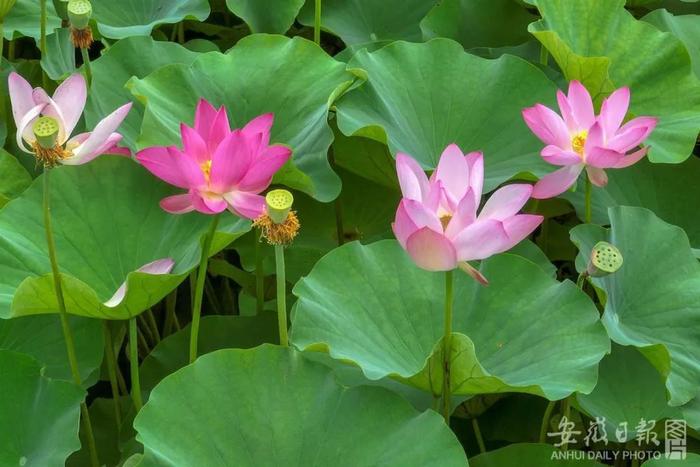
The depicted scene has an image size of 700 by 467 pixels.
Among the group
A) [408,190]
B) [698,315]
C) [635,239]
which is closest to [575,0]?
[635,239]

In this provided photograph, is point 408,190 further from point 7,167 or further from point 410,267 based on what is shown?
point 7,167

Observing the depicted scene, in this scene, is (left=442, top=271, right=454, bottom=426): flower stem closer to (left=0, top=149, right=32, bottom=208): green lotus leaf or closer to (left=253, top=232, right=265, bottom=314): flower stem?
(left=253, top=232, right=265, bottom=314): flower stem

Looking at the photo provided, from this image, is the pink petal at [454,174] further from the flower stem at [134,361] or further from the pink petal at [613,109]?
the flower stem at [134,361]

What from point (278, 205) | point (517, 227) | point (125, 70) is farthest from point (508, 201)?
point (125, 70)

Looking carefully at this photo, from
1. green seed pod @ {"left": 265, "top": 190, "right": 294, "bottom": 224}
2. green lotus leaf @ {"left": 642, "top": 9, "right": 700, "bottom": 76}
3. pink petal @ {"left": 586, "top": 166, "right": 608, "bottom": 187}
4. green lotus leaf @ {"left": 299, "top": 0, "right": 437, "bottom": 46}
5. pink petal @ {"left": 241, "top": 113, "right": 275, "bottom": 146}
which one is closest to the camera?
green seed pod @ {"left": 265, "top": 190, "right": 294, "bottom": 224}

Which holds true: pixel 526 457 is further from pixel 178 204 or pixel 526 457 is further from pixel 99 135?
pixel 99 135

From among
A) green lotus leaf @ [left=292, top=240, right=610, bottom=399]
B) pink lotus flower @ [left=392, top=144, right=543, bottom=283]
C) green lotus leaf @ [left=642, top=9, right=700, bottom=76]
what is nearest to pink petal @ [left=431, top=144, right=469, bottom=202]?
pink lotus flower @ [left=392, top=144, right=543, bottom=283]
